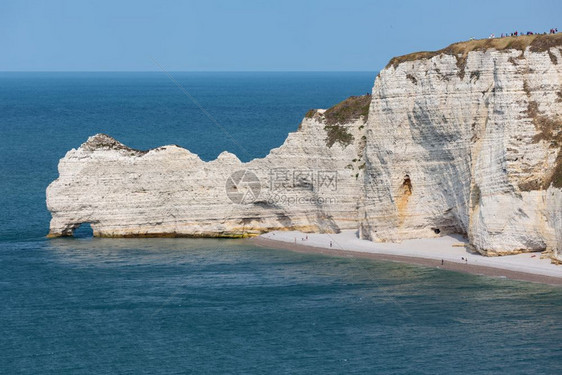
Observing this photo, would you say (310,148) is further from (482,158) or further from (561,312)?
(561,312)

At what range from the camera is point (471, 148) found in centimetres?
6806

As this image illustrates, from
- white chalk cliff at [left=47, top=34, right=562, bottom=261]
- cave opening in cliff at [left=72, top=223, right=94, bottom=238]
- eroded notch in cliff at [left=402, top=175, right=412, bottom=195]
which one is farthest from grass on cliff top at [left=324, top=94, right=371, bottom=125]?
cave opening in cliff at [left=72, top=223, right=94, bottom=238]

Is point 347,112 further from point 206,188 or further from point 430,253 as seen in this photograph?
point 430,253

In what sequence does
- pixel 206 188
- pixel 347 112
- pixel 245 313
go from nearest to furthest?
pixel 245 313 → pixel 206 188 → pixel 347 112

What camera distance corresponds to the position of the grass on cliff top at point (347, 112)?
7681cm

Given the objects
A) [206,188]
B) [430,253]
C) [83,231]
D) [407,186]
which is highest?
[407,186]

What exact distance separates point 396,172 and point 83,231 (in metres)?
25.8

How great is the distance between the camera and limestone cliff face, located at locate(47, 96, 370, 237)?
7650 cm

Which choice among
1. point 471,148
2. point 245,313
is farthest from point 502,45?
point 245,313

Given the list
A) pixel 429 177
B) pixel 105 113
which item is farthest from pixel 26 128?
pixel 429 177

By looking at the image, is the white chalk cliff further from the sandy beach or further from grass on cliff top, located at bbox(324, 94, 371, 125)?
the sandy beach

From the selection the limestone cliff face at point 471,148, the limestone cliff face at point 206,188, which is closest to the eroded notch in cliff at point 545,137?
the limestone cliff face at point 471,148

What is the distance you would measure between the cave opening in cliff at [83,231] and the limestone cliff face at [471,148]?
21888mm

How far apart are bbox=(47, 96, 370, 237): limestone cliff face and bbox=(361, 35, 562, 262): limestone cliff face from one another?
13.1 feet
